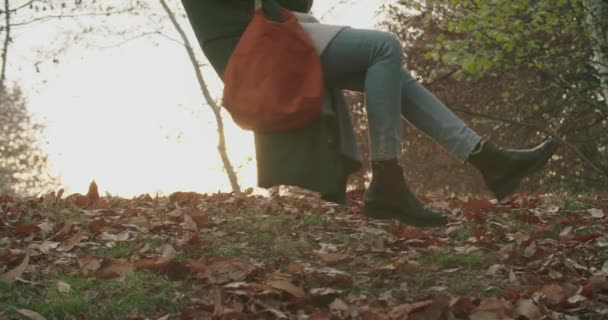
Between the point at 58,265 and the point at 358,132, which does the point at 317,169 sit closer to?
the point at 58,265

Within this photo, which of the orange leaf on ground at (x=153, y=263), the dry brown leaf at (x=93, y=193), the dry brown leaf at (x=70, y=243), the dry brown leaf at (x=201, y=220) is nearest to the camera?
the orange leaf on ground at (x=153, y=263)

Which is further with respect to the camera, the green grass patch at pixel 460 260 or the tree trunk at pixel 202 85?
the tree trunk at pixel 202 85

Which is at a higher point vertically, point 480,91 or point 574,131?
point 480,91

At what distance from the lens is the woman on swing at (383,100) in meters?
2.98

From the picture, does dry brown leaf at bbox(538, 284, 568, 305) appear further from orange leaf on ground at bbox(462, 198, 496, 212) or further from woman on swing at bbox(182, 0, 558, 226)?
orange leaf on ground at bbox(462, 198, 496, 212)

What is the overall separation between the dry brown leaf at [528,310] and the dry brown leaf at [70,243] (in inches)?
83.5

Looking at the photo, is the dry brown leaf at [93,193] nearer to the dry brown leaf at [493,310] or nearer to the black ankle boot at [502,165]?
the black ankle boot at [502,165]

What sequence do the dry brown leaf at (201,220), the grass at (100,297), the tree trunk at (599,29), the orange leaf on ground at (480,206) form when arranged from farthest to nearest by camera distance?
the tree trunk at (599,29)
the orange leaf on ground at (480,206)
the dry brown leaf at (201,220)
the grass at (100,297)

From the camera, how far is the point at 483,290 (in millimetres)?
2822

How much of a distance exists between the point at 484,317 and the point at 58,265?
1.85 meters

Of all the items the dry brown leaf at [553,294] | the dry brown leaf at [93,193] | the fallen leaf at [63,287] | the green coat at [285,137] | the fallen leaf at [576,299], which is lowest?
the fallen leaf at [576,299]

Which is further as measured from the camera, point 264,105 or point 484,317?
point 264,105

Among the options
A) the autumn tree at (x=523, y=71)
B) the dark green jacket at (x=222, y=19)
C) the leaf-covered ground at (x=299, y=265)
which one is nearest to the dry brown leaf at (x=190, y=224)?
the leaf-covered ground at (x=299, y=265)

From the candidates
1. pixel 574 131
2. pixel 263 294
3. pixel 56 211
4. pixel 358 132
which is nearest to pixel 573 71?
pixel 574 131
